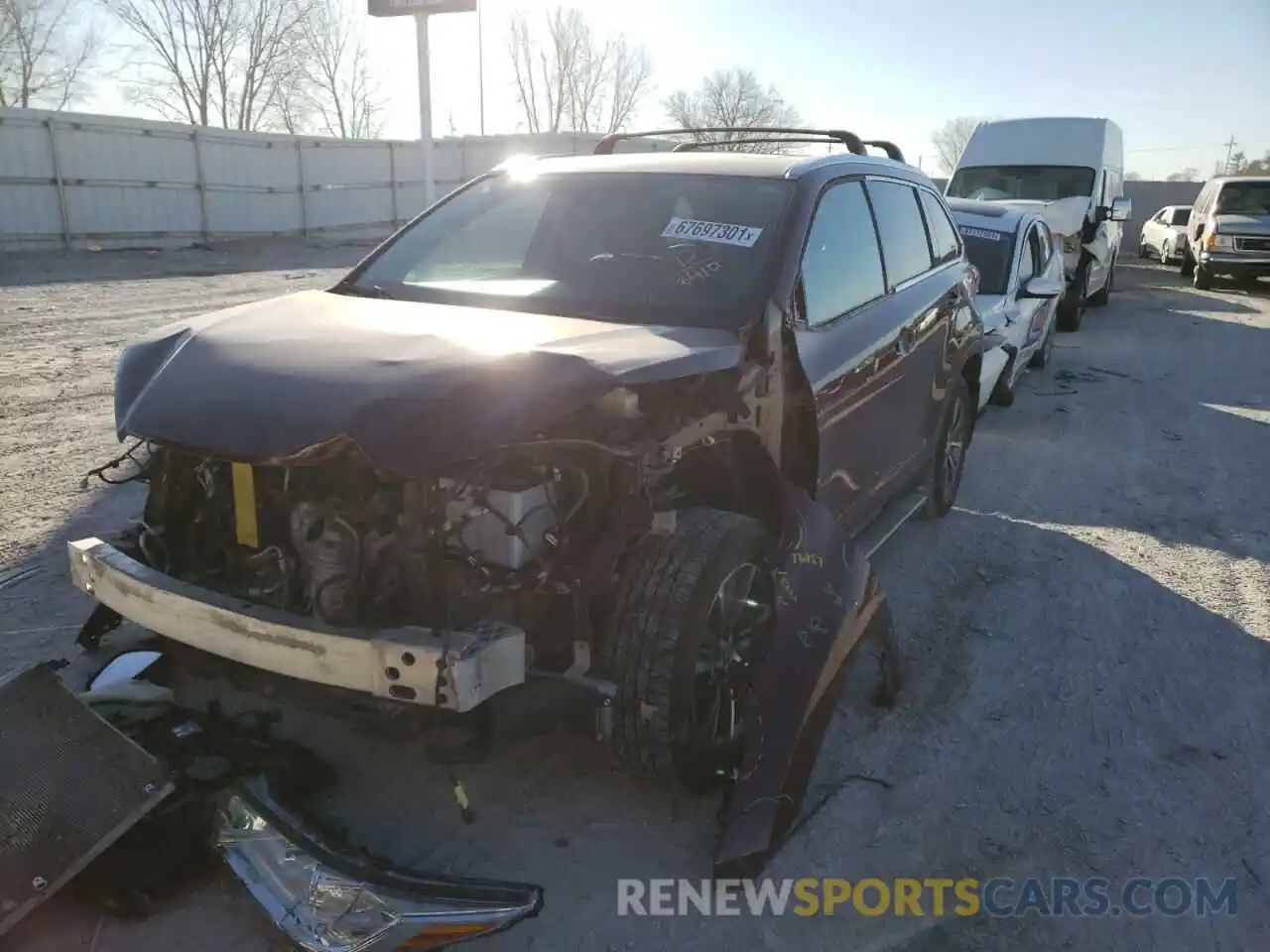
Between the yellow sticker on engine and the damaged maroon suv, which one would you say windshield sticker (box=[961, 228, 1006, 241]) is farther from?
the yellow sticker on engine

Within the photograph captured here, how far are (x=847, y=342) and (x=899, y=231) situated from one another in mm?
1242

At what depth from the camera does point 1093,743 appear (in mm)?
3498

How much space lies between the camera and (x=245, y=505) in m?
2.75

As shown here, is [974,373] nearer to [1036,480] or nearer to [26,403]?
[1036,480]

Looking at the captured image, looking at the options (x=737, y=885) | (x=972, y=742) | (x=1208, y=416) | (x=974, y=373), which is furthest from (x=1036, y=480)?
(x=737, y=885)

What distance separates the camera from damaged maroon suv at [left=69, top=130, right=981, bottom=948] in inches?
95.8

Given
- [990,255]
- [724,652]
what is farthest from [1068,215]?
[724,652]

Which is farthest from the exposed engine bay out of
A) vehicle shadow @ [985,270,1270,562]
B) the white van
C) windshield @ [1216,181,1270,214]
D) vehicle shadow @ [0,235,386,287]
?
windshield @ [1216,181,1270,214]

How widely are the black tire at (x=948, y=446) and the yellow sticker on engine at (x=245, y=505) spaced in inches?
147

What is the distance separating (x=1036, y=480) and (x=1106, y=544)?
4.09ft

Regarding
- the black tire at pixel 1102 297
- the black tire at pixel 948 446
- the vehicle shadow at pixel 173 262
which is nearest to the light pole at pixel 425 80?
the vehicle shadow at pixel 173 262

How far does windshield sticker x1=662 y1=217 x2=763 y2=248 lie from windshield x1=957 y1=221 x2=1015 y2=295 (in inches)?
227

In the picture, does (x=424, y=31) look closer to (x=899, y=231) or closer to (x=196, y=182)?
(x=196, y=182)

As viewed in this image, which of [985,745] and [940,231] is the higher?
[940,231]
